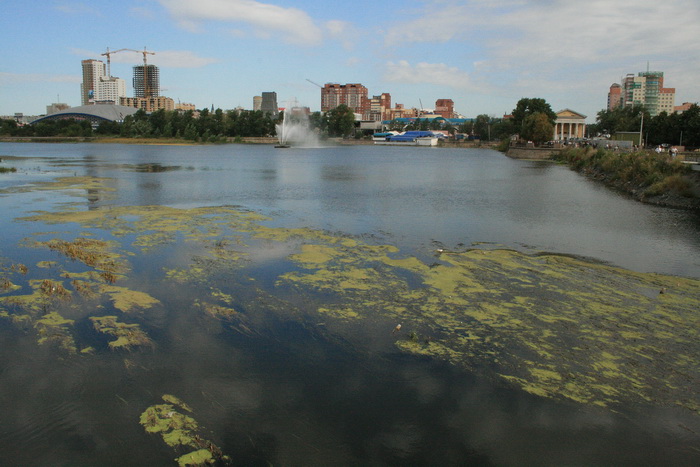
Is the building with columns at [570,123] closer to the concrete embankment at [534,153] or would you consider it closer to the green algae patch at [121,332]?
the concrete embankment at [534,153]

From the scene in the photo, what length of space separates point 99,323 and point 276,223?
40.7 feet

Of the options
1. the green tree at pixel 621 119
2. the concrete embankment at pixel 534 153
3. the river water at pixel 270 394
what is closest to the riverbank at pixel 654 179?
the river water at pixel 270 394

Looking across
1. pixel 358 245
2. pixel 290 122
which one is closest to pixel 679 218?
pixel 358 245

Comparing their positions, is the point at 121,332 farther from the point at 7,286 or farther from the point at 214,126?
the point at 214,126

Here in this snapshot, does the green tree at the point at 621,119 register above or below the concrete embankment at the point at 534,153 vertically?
above

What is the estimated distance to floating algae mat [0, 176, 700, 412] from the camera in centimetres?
927

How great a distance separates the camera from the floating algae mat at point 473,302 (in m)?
9.27

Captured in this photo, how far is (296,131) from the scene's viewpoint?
166750mm

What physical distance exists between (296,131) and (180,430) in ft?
537

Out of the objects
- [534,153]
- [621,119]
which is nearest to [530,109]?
[621,119]

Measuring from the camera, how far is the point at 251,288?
1334 cm

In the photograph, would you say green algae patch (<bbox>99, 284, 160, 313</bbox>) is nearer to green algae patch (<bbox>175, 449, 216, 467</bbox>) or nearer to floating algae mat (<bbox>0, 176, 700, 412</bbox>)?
floating algae mat (<bbox>0, 176, 700, 412</bbox>)

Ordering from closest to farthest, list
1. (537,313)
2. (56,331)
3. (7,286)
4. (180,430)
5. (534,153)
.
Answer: (180,430)
(56,331)
(537,313)
(7,286)
(534,153)

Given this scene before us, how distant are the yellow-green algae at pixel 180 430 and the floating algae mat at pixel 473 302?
2.38 m
